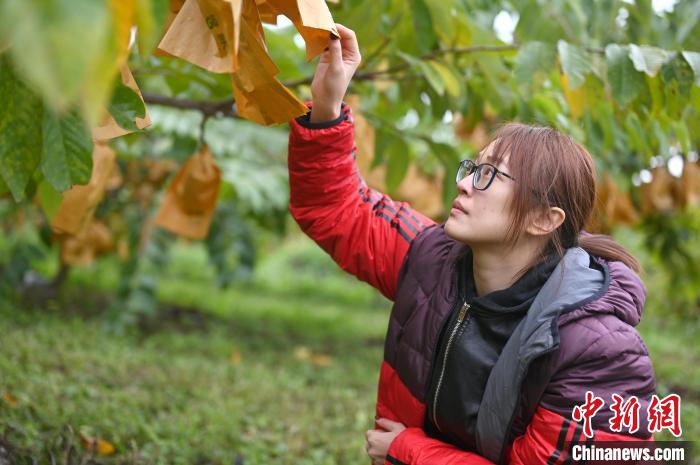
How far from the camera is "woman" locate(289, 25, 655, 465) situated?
115cm

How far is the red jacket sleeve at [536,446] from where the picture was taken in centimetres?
112

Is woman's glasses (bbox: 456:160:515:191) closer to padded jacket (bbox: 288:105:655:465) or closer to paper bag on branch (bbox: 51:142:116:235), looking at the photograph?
padded jacket (bbox: 288:105:655:465)

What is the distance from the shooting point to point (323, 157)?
137cm

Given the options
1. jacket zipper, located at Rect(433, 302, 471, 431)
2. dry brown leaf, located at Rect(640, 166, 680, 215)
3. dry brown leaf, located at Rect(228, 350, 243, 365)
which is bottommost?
dry brown leaf, located at Rect(228, 350, 243, 365)

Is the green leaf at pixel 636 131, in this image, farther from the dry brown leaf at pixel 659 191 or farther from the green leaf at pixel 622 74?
the dry brown leaf at pixel 659 191

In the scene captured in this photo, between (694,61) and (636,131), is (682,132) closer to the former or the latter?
(636,131)

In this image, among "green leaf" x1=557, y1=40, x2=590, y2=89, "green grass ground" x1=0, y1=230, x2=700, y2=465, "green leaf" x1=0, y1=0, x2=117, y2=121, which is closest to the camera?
"green leaf" x1=0, y1=0, x2=117, y2=121

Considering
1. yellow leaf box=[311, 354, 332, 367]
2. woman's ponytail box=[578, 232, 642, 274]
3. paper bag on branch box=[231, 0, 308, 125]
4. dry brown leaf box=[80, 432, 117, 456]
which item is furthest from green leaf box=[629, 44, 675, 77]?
yellow leaf box=[311, 354, 332, 367]

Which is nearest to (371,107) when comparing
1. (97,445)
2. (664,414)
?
(97,445)

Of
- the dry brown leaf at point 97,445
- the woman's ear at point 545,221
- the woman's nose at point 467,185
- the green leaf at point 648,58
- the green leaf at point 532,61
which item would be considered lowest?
the dry brown leaf at point 97,445

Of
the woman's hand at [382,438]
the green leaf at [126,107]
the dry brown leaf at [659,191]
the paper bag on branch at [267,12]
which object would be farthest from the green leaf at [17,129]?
the dry brown leaf at [659,191]

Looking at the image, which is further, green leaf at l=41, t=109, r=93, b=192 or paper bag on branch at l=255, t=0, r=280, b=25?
paper bag on branch at l=255, t=0, r=280, b=25

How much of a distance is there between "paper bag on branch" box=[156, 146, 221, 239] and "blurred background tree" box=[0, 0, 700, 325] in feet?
0.17

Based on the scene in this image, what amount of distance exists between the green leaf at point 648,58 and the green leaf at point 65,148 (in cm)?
101
